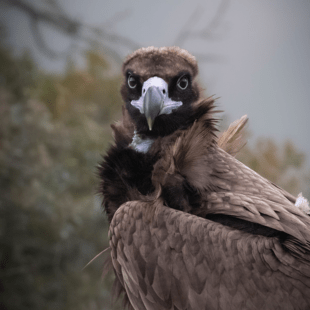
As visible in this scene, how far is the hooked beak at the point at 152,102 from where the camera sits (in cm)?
107

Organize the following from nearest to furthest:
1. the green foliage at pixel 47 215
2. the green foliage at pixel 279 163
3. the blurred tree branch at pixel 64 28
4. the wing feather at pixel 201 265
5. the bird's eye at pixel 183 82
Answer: the wing feather at pixel 201 265 < the bird's eye at pixel 183 82 < the blurred tree branch at pixel 64 28 < the green foliage at pixel 47 215 < the green foliage at pixel 279 163

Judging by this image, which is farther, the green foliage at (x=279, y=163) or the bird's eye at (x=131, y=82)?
the green foliage at (x=279, y=163)

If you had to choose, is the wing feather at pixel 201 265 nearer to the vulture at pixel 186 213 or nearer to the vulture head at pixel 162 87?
the vulture at pixel 186 213

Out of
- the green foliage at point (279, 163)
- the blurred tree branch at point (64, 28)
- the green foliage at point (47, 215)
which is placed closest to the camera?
the blurred tree branch at point (64, 28)

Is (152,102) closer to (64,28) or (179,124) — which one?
(179,124)

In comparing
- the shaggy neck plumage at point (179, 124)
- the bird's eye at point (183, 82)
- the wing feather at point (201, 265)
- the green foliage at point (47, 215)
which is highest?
the bird's eye at point (183, 82)

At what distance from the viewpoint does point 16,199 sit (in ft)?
13.1

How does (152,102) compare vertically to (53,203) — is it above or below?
above

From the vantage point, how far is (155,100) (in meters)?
1.07

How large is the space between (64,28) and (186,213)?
1.57 metres

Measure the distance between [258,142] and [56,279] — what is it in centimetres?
293

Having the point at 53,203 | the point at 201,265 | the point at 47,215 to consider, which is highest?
the point at 201,265

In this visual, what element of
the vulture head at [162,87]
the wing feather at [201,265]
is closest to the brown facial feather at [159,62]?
the vulture head at [162,87]

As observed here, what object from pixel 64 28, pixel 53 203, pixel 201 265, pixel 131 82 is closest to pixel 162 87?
pixel 131 82
